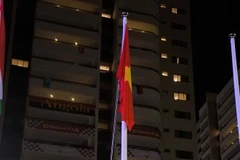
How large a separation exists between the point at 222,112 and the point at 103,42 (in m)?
35.6

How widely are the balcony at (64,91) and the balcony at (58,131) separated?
349cm

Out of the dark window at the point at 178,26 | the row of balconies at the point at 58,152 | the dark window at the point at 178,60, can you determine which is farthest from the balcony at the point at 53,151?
the dark window at the point at 178,26

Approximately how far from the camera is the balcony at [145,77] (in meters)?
58.7

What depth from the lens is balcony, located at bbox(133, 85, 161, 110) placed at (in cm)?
5775

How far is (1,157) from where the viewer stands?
4966 cm

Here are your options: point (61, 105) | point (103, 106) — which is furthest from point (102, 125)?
point (61, 105)

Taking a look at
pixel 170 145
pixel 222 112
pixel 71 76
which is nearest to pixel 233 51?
pixel 71 76

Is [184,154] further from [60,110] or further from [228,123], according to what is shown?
[228,123]

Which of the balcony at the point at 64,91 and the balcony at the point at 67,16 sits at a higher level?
the balcony at the point at 67,16

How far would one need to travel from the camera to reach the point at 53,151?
51875 millimetres

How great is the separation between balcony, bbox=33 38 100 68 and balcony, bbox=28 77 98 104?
2.87 m

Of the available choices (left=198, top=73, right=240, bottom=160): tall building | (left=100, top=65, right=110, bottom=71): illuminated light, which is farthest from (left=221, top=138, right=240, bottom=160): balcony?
(left=100, top=65, right=110, bottom=71): illuminated light

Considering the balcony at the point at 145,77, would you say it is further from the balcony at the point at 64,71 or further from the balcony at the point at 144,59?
the balcony at the point at 64,71

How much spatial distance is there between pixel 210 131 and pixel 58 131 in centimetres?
4711
